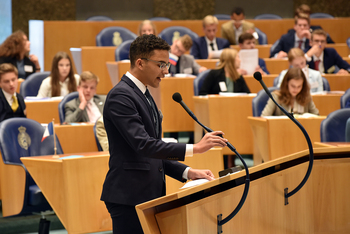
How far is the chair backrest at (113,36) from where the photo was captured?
21.3 ft

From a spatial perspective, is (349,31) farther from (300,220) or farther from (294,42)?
(300,220)

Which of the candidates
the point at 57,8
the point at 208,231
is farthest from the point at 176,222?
the point at 57,8

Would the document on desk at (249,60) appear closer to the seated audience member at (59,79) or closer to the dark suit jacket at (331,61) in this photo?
the dark suit jacket at (331,61)

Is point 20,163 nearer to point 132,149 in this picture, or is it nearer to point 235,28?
point 132,149

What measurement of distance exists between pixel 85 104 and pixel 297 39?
3238 millimetres

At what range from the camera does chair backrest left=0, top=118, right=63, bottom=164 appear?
3.16 meters

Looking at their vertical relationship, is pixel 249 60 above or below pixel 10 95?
above

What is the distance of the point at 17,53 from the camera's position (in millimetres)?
5352

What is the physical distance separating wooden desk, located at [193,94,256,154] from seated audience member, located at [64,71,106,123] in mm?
965

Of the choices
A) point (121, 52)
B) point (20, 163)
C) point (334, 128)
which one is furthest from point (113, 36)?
point (334, 128)

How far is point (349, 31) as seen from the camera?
7.55m

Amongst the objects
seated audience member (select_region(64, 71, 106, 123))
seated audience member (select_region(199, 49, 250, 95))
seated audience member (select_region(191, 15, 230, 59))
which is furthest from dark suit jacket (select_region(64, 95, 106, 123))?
seated audience member (select_region(191, 15, 230, 59))

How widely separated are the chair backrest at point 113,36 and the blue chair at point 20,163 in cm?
328

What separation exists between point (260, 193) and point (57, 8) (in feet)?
26.0
